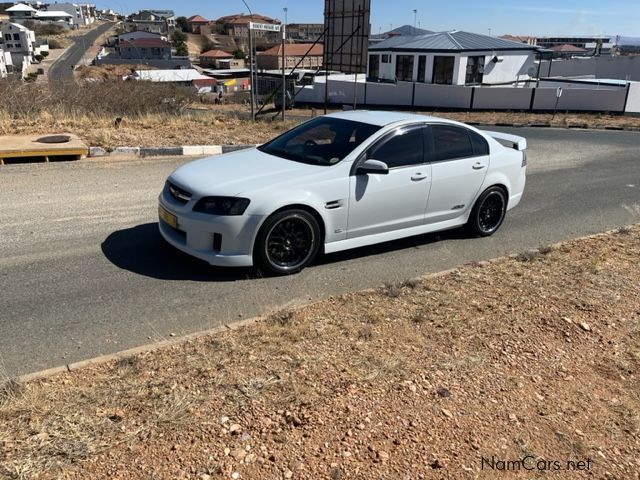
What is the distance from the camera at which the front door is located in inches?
228

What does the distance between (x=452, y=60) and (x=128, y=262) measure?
122 ft

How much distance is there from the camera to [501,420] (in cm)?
325

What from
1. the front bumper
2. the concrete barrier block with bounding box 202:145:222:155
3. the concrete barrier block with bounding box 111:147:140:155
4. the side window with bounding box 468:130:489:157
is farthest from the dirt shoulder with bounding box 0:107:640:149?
the side window with bounding box 468:130:489:157

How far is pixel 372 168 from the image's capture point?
5.64m

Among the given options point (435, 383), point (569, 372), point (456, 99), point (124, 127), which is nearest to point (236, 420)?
point (435, 383)

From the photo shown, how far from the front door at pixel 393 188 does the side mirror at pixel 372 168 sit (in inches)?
2.9

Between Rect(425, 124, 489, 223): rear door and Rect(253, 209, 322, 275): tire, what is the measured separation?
1.70 metres

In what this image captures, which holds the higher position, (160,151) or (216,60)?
(160,151)

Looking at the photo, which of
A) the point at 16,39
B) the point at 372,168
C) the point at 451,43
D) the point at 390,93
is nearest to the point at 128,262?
the point at 372,168

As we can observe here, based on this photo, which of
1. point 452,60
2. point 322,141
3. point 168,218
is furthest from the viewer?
point 452,60

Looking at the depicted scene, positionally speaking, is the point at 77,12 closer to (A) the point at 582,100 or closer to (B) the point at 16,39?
(B) the point at 16,39

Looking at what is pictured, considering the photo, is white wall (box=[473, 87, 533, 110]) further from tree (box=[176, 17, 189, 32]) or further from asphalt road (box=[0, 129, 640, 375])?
tree (box=[176, 17, 189, 32])

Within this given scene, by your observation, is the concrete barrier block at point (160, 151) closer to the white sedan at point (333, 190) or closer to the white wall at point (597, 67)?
the white sedan at point (333, 190)

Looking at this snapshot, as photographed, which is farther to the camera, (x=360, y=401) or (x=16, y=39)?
Result: (x=16, y=39)
